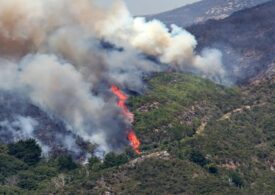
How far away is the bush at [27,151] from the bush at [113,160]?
16.3 metres

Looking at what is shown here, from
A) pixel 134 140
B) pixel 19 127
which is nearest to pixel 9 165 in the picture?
pixel 19 127

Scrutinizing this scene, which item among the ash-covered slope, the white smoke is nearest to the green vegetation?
the ash-covered slope

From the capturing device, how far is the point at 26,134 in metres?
165

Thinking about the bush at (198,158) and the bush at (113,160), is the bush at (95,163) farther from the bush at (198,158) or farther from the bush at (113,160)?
the bush at (198,158)

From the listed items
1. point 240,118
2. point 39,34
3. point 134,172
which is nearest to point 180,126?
point 240,118

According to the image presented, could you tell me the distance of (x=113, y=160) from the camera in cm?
14788

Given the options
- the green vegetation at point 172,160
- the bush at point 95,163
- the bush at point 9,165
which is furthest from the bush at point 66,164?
the bush at point 9,165

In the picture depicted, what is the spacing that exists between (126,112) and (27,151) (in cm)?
3051

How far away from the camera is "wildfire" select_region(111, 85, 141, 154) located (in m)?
164

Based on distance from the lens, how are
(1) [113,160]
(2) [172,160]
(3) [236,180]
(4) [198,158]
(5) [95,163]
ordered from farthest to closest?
(4) [198,158], (2) [172,160], (5) [95,163], (1) [113,160], (3) [236,180]

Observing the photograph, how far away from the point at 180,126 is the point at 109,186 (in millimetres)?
38567

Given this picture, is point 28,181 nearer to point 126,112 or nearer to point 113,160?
point 113,160

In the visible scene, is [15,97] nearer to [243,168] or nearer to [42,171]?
[42,171]

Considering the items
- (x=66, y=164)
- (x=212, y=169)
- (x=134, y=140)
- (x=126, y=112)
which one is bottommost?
(x=212, y=169)
